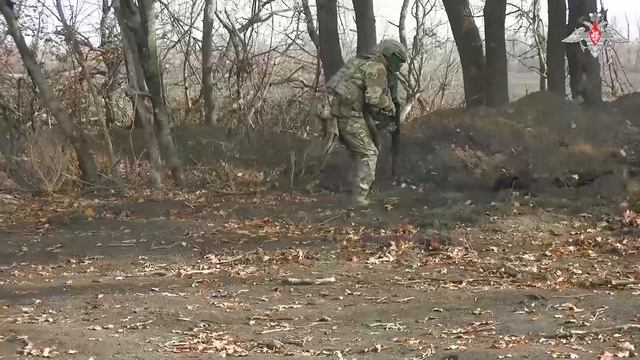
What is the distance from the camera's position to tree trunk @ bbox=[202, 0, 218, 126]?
14.1 metres

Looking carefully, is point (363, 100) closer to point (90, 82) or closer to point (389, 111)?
point (389, 111)

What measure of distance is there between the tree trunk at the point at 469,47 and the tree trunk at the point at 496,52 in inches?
9.9

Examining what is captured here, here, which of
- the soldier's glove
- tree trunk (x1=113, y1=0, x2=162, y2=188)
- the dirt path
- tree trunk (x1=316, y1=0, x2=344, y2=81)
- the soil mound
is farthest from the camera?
tree trunk (x1=316, y1=0, x2=344, y2=81)

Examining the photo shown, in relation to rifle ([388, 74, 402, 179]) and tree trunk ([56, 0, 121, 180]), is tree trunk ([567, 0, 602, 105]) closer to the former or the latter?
rifle ([388, 74, 402, 179])

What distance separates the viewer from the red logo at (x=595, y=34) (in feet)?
35.0

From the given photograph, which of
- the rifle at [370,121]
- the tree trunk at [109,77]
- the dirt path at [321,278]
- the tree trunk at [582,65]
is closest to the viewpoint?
the dirt path at [321,278]

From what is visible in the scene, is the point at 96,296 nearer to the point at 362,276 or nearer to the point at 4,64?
the point at 362,276

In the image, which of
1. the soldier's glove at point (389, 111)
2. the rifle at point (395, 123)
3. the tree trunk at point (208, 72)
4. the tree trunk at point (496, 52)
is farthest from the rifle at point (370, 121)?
the tree trunk at point (208, 72)

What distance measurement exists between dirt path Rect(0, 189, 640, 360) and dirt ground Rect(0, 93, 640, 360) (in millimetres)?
21

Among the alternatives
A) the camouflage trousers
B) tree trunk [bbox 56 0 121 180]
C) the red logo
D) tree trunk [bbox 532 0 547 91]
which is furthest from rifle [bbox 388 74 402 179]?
tree trunk [bbox 532 0 547 91]

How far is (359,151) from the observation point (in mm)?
8648

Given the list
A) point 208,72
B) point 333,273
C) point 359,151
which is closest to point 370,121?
point 359,151

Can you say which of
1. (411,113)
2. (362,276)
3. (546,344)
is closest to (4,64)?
(411,113)

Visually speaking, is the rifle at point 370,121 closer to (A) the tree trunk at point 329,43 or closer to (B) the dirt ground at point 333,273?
(B) the dirt ground at point 333,273
